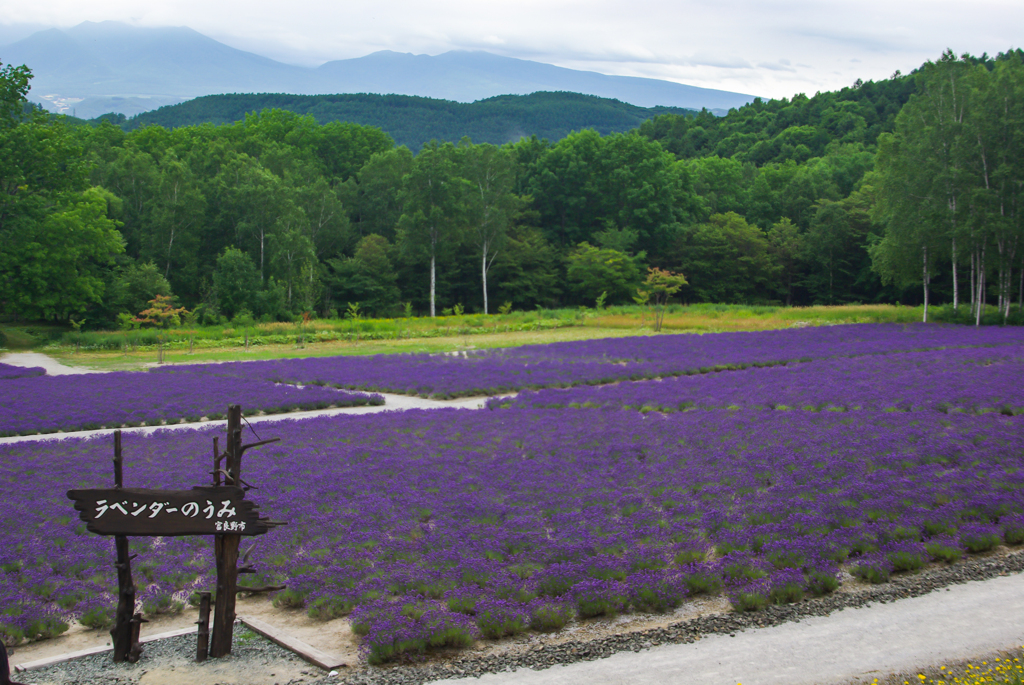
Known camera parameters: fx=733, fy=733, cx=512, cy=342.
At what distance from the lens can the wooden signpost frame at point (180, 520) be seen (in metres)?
7.10

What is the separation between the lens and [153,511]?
7.12 metres

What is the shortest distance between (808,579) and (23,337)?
184 ft

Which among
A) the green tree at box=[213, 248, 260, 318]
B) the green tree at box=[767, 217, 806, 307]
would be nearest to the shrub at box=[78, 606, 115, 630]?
the green tree at box=[213, 248, 260, 318]

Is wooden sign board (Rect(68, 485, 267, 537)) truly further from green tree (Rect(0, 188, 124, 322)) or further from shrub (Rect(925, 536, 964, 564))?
green tree (Rect(0, 188, 124, 322))

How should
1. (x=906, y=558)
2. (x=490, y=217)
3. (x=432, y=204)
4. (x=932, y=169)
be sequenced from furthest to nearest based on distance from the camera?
1. (x=490, y=217)
2. (x=432, y=204)
3. (x=932, y=169)
4. (x=906, y=558)

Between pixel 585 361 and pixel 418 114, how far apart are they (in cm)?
14134

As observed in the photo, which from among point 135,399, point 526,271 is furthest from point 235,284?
point 135,399

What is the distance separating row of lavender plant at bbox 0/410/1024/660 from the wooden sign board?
2.09 meters

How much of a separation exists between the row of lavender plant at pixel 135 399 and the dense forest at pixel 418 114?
122 metres

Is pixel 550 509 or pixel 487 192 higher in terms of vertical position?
pixel 487 192

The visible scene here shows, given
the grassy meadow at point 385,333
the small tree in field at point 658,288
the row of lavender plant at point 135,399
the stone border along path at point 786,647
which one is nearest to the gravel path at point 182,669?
the stone border along path at point 786,647

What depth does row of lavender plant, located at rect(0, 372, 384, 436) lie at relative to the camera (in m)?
21.7

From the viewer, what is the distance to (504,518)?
1162cm

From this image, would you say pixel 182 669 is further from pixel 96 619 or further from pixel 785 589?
pixel 785 589
